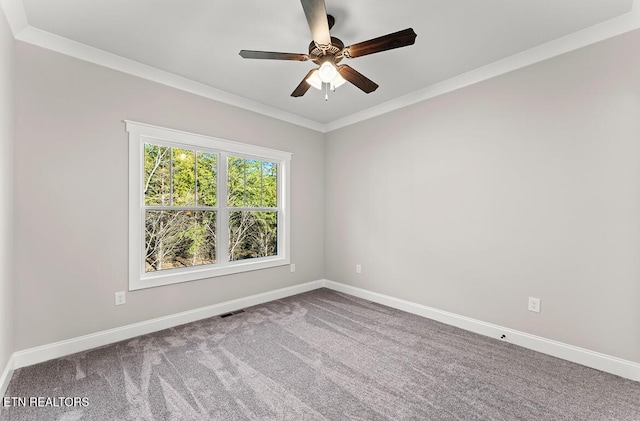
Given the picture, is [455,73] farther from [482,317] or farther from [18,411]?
[18,411]

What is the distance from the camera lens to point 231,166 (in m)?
3.62

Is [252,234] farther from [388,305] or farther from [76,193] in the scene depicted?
[388,305]

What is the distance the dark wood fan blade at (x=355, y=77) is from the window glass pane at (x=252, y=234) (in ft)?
7.20

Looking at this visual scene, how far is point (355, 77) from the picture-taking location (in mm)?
2342

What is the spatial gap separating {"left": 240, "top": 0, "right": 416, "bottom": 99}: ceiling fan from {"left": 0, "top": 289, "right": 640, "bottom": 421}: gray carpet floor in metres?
2.29

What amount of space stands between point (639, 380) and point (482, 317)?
3.50 feet

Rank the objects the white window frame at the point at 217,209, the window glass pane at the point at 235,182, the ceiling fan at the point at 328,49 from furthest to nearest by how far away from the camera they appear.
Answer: the window glass pane at the point at 235,182 < the white window frame at the point at 217,209 < the ceiling fan at the point at 328,49

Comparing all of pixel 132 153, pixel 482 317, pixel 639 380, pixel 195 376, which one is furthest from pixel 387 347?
pixel 132 153

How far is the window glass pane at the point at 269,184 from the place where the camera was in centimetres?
398

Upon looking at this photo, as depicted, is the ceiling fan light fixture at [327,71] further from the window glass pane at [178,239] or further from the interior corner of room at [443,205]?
the window glass pane at [178,239]

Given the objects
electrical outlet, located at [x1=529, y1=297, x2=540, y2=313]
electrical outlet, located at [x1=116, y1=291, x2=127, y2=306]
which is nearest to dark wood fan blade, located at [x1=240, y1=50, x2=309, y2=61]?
electrical outlet, located at [x1=116, y1=291, x2=127, y2=306]

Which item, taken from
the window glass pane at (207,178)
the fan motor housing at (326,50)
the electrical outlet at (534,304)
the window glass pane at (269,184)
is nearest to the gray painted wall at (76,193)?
the window glass pane at (207,178)

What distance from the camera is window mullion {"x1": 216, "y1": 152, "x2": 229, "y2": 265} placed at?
3.47 m

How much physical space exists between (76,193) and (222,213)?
1389 mm
